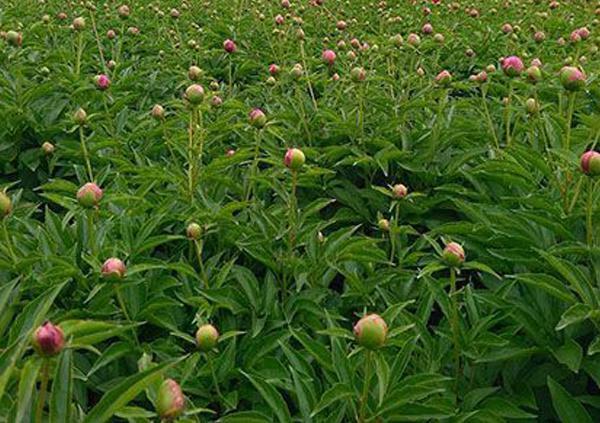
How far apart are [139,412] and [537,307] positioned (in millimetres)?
867

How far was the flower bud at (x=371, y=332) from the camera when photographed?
3.52ft

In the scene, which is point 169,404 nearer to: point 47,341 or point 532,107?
point 47,341

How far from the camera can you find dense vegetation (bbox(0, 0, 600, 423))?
1.24m

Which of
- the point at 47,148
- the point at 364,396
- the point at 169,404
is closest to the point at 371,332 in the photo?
the point at 364,396

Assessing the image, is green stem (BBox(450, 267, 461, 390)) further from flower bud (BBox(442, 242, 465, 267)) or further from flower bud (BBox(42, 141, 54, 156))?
flower bud (BBox(42, 141, 54, 156))

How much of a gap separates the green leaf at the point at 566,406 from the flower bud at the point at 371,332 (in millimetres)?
445

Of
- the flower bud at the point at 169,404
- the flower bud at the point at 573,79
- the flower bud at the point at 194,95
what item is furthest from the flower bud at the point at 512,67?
the flower bud at the point at 169,404

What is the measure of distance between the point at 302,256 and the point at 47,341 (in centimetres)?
96

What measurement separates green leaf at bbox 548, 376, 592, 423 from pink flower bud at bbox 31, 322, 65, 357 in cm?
90

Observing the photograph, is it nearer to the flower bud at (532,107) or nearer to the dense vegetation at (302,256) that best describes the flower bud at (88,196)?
the dense vegetation at (302,256)

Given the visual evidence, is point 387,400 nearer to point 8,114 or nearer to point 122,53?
point 8,114

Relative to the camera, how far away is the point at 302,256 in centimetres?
175

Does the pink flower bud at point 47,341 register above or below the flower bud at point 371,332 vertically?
above

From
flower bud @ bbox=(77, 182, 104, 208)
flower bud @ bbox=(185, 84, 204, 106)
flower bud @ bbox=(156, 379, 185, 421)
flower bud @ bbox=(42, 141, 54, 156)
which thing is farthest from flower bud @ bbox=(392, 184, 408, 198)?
flower bud @ bbox=(42, 141, 54, 156)
